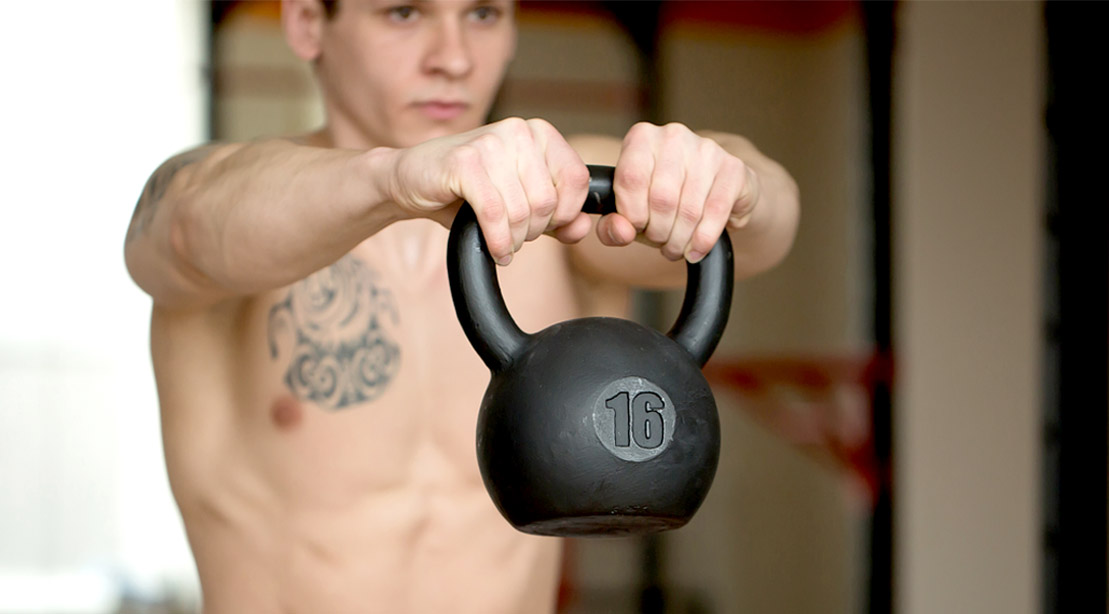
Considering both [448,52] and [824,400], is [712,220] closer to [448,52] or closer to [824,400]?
[448,52]

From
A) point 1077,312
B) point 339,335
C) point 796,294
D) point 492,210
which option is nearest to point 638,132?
point 492,210

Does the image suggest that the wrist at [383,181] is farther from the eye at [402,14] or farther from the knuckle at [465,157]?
the eye at [402,14]

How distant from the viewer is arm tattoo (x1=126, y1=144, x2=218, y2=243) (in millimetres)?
1115

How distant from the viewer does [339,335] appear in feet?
A: 4.28

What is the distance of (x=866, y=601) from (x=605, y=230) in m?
2.85

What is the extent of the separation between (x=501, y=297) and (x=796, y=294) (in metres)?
4.27

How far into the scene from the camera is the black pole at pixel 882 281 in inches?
130

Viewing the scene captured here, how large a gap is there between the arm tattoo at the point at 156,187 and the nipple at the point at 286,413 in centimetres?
26

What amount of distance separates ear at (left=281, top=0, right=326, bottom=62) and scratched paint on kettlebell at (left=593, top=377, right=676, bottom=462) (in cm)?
80

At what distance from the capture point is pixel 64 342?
14.1 feet

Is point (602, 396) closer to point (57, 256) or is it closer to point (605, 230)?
point (605, 230)

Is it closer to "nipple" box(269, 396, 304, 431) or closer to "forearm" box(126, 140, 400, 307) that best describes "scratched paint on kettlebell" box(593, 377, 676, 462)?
"forearm" box(126, 140, 400, 307)

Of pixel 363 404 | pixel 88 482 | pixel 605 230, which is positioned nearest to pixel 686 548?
pixel 88 482

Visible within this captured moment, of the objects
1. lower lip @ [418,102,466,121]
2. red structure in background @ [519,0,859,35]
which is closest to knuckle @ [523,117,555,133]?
lower lip @ [418,102,466,121]
